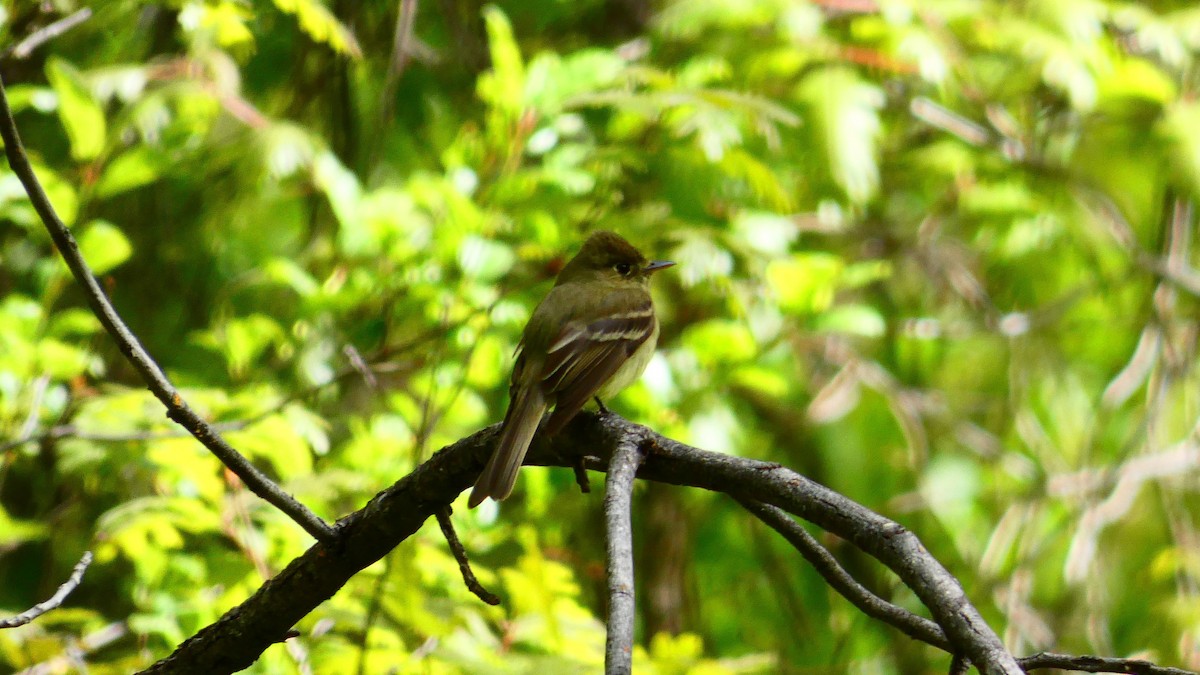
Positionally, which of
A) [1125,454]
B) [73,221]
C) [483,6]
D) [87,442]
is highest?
[483,6]

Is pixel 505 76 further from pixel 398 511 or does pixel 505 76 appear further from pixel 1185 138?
pixel 1185 138

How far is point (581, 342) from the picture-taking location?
3.54 metres

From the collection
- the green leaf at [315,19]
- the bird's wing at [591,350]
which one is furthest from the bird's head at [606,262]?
the green leaf at [315,19]

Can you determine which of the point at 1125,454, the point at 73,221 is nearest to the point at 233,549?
the point at 73,221

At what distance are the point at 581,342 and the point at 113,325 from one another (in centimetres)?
181

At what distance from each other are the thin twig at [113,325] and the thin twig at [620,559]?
1.89 ft

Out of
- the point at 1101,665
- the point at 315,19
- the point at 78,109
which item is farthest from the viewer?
the point at 78,109

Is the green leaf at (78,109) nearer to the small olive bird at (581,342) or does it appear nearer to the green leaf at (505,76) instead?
the green leaf at (505,76)

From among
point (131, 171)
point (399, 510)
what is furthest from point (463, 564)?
point (131, 171)

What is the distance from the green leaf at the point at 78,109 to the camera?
12.2 ft

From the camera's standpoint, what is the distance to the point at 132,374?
5.01 m

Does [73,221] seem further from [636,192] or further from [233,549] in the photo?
[636,192]

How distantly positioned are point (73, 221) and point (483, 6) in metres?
2.27

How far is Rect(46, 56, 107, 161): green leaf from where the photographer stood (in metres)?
3.71
